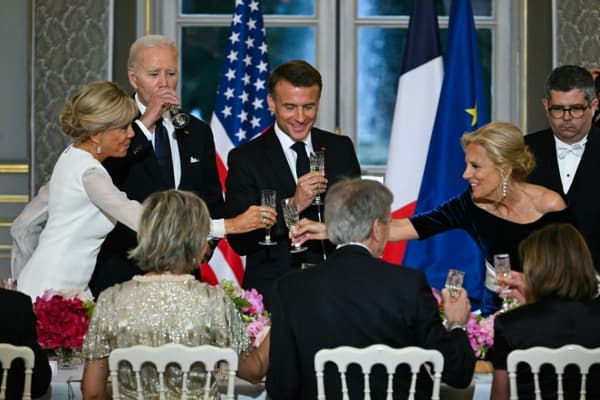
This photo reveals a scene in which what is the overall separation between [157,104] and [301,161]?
0.62 meters

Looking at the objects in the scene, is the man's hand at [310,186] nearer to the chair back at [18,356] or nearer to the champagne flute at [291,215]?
the champagne flute at [291,215]

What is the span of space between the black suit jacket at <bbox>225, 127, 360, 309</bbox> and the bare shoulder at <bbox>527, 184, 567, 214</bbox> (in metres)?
0.74

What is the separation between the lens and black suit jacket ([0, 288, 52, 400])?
3.15 meters

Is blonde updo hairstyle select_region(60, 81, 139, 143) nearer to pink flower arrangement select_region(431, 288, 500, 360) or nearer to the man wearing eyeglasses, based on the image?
pink flower arrangement select_region(431, 288, 500, 360)

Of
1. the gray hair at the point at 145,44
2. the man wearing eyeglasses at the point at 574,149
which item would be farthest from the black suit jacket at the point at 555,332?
the gray hair at the point at 145,44

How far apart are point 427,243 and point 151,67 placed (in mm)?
2165

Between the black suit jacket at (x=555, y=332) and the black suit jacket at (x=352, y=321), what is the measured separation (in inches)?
6.1

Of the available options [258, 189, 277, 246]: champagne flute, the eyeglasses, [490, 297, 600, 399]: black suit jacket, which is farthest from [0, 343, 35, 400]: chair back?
the eyeglasses

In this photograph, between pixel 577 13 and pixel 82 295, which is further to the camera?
pixel 577 13

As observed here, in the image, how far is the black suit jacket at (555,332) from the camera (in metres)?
3.11

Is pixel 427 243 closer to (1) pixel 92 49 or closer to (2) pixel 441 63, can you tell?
(2) pixel 441 63

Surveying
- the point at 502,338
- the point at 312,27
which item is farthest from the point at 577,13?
the point at 502,338

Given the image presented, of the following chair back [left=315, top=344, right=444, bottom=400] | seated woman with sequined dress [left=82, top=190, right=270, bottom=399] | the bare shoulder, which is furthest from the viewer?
the bare shoulder

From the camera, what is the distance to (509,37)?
6.68 meters
